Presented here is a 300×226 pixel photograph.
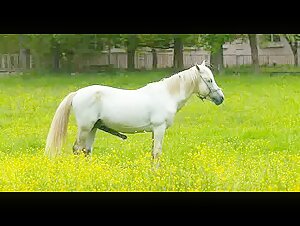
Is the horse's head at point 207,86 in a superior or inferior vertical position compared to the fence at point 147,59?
inferior

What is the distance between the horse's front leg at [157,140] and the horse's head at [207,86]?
0.28 metres

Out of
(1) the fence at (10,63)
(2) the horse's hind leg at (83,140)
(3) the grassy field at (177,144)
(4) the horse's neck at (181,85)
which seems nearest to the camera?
(3) the grassy field at (177,144)

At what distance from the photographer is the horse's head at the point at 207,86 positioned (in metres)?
3.53

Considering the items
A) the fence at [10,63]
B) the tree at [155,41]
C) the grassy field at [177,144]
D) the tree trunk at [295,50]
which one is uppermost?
the tree at [155,41]

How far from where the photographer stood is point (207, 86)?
11.7ft

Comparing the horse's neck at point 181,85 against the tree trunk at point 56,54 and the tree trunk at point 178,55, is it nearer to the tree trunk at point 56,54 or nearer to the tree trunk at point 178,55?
the tree trunk at point 178,55

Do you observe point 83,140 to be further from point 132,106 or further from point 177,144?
point 177,144

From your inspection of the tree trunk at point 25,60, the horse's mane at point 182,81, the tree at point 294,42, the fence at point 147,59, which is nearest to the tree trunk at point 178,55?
the fence at point 147,59

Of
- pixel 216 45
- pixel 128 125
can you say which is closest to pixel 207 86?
pixel 216 45
